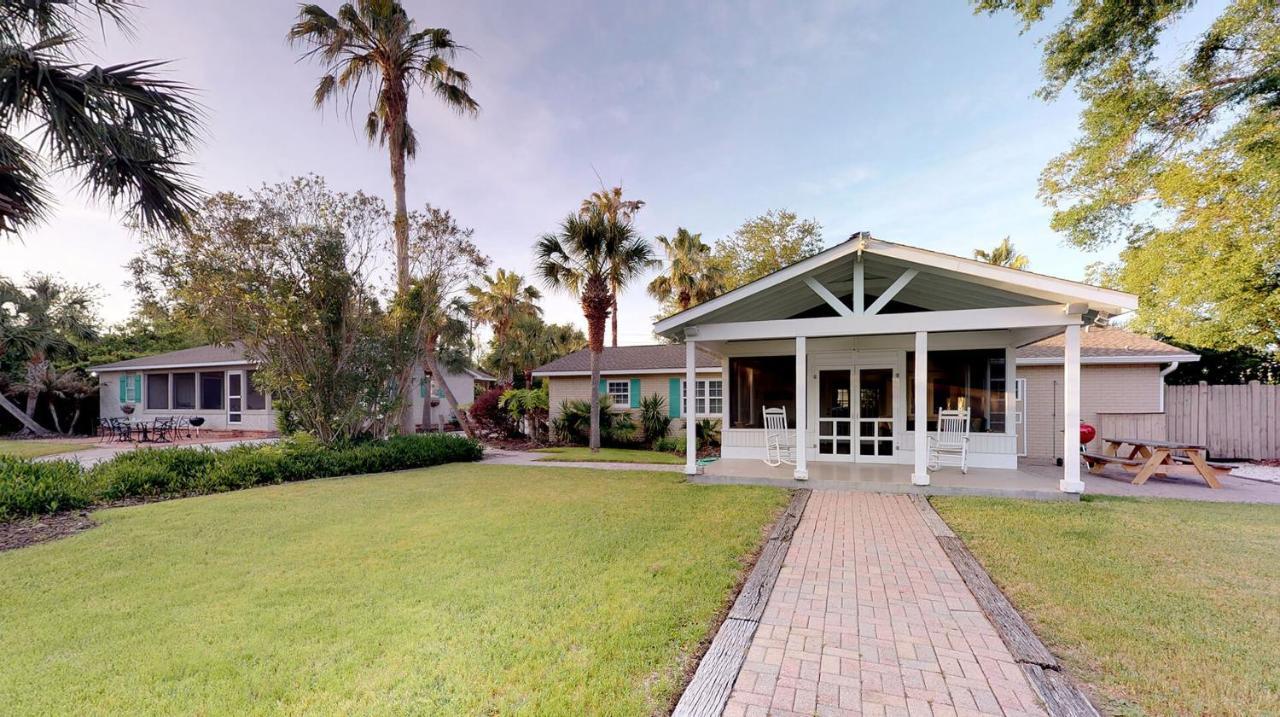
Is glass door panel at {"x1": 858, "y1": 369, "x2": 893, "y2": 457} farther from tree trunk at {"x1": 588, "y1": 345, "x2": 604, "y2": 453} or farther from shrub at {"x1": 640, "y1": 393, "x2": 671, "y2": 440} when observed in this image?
tree trunk at {"x1": 588, "y1": 345, "x2": 604, "y2": 453}

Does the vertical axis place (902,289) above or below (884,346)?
above

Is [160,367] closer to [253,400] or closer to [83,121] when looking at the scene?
[253,400]

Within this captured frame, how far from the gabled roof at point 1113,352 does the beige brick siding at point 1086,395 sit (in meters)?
0.37

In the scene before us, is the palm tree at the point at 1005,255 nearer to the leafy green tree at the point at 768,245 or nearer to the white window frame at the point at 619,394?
the leafy green tree at the point at 768,245

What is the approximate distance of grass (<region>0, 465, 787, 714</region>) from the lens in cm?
244

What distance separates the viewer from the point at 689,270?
2050 cm

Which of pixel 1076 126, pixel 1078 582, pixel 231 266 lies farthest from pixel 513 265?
pixel 1078 582

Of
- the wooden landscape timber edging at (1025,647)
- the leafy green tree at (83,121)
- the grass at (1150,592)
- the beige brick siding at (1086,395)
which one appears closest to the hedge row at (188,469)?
the leafy green tree at (83,121)

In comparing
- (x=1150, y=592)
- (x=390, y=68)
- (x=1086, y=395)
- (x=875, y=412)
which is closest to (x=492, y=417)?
(x=390, y=68)

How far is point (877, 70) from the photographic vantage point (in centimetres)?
1201

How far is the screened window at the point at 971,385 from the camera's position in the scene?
29.2ft

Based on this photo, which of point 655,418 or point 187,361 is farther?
point 187,361

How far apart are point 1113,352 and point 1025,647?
1178 centimetres

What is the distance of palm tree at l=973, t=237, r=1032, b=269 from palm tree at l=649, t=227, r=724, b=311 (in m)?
14.1
